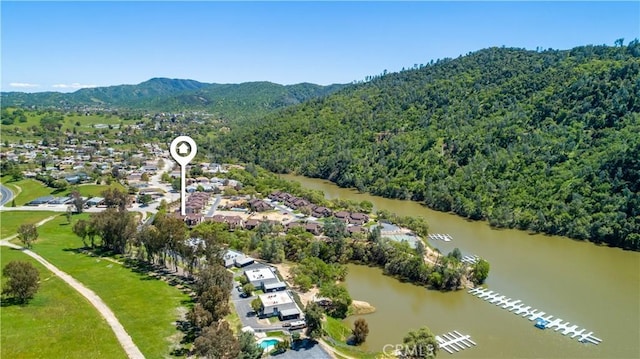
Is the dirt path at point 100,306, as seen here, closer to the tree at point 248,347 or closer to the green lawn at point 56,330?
the green lawn at point 56,330

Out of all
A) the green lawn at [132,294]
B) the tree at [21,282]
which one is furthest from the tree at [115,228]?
the tree at [21,282]

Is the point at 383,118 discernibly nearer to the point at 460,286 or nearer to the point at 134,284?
the point at 460,286

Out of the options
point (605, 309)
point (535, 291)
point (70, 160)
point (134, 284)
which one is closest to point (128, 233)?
point (134, 284)

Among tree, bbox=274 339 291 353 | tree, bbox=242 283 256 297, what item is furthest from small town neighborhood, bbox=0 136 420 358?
tree, bbox=274 339 291 353

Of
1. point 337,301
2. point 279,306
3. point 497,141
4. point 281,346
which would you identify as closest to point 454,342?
point 337,301

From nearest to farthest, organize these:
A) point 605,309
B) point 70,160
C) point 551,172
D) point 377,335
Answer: point 377,335 → point 605,309 → point 551,172 → point 70,160

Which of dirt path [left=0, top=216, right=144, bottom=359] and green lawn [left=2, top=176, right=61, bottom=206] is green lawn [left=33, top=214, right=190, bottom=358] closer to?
dirt path [left=0, top=216, right=144, bottom=359]
